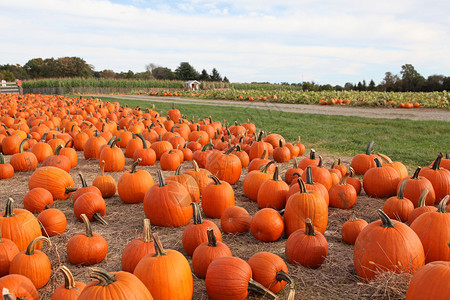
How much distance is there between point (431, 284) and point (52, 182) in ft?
15.0

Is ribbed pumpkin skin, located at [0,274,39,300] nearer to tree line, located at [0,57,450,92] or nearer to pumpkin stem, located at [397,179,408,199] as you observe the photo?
pumpkin stem, located at [397,179,408,199]

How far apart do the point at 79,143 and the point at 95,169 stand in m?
1.92

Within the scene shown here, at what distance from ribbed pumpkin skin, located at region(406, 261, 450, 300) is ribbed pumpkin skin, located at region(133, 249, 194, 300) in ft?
5.00

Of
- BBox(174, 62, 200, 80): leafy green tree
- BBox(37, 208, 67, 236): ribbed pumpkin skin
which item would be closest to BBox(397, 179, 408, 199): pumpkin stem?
BBox(37, 208, 67, 236): ribbed pumpkin skin

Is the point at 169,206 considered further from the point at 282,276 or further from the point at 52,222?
the point at 282,276

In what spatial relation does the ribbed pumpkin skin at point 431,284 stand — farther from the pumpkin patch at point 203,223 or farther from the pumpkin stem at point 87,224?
the pumpkin stem at point 87,224

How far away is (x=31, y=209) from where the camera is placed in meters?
4.26

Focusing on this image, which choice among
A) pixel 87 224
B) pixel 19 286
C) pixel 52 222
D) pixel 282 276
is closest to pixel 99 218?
pixel 52 222

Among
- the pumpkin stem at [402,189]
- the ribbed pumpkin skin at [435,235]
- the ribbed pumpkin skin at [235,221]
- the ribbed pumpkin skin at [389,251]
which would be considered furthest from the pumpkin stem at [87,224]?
the pumpkin stem at [402,189]

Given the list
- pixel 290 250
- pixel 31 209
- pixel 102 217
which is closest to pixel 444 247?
pixel 290 250

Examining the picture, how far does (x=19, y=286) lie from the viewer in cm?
238

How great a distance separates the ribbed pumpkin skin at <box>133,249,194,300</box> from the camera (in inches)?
94.1

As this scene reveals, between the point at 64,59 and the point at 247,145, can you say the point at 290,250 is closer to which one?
the point at 247,145

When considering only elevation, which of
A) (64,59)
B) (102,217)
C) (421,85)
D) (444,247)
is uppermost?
(64,59)
